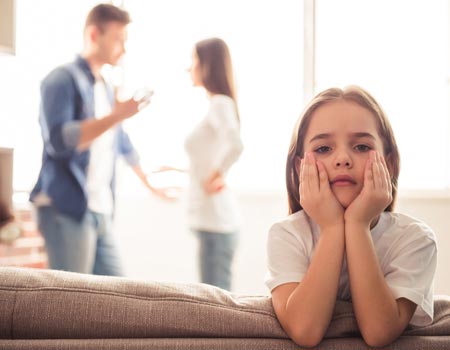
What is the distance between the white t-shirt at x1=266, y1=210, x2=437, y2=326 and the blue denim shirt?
156cm

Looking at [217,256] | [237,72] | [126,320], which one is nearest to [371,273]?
[126,320]

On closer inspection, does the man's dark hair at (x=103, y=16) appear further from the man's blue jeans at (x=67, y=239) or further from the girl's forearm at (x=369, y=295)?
the girl's forearm at (x=369, y=295)

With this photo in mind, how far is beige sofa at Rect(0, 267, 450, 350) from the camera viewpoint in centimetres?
80

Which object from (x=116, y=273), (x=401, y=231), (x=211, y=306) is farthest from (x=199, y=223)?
(x=211, y=306)

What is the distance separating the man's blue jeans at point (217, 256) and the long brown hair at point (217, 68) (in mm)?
603

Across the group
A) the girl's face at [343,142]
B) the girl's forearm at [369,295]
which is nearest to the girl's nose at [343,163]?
the girl's face at [343,142]

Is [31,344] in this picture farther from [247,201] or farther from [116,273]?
[247,201]

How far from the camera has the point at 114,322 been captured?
0.82 m

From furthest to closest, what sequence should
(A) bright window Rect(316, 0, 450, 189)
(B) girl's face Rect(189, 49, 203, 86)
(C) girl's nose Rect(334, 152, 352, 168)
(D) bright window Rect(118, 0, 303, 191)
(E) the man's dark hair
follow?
1. (D) bright window Rect(118, 0, 303, 191)
2. (A) bright window Rect(316, 0, 450, 189)
3. (B) girl's face Rect(189, 49, 203, 86)
4. (E) the man's dark hair
5. (C) girl's nose Rect(334, 152, 352, 168)

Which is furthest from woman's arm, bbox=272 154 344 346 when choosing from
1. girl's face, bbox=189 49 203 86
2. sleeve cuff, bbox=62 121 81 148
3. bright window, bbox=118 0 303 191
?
bright window, bbox=118 0 303 191

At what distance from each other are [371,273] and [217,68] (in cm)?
198

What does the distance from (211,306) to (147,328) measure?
0.09 m

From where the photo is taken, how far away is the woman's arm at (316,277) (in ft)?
2.72

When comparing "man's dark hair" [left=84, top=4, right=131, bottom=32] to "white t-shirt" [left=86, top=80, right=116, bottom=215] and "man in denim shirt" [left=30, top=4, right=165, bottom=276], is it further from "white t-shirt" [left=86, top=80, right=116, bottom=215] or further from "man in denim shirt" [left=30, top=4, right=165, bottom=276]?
"white t-shirt" [left=86, top=80, right=116, bottom=215]
